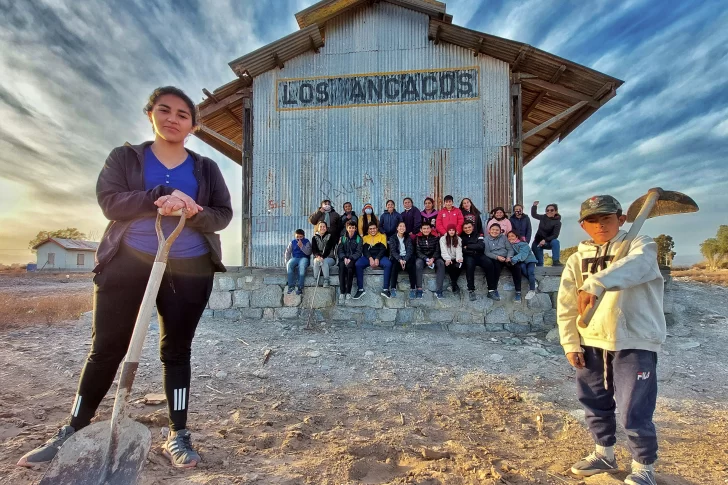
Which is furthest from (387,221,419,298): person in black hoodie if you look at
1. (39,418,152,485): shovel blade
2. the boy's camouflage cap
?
(39,418,152,485): shovel blade

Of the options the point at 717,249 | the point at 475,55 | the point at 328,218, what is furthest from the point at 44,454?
the point at 717,249

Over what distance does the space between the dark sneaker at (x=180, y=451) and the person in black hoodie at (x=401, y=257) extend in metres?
4.86

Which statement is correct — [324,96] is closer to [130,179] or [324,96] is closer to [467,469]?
[130,179]

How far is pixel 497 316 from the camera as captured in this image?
6672mm

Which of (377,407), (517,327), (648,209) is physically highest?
(648,209)

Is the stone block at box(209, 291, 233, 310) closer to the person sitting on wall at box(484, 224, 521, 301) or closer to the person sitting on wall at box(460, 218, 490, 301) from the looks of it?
the person sitting on wall at box(460, 218, 490, 301)

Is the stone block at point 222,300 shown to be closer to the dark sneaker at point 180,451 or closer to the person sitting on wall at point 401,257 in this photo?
the person sitting on wall at point 401,257

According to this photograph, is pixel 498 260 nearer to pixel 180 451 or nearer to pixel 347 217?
pixel 347 217

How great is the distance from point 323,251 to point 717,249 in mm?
29486

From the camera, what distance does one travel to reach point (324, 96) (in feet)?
30.1

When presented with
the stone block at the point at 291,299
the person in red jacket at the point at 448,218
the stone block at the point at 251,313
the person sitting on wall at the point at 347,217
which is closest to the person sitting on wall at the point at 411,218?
the person in red jacket at the point at 448,218

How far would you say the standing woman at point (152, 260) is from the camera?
200 centimetres

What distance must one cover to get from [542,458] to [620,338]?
3.17 feet

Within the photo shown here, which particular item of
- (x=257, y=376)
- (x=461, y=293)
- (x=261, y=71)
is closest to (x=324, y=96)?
(x=261, y=71)
